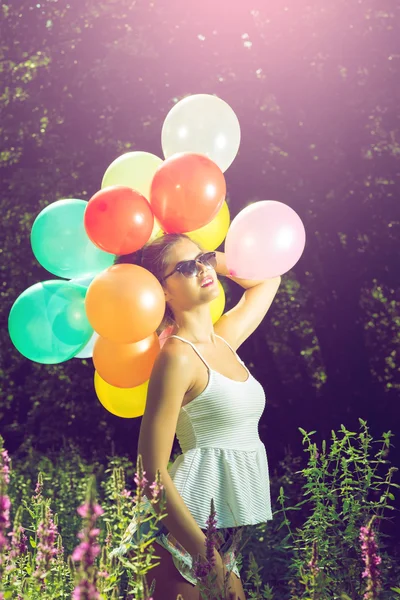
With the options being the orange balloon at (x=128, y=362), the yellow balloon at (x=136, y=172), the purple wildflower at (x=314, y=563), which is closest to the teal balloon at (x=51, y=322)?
the orange balloon at (x=128, y=362)

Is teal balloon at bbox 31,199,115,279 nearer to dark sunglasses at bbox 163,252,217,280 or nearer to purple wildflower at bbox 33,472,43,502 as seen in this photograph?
dark sunglasses at bbox 163,252,217,280

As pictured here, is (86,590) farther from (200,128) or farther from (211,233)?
(200,128)

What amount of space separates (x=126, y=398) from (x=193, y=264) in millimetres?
577

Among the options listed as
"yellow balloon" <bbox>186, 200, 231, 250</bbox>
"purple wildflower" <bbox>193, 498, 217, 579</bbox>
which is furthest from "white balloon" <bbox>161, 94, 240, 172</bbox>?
"purple wildflower" <bbox>193, 498, 217, 579</bbox>

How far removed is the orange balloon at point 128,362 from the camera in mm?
2836

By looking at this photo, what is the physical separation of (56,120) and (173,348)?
4818 millimetres

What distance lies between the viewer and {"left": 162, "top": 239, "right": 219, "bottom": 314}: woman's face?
283 cm

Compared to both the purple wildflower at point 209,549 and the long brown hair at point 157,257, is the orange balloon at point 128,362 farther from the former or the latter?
the purple wildflower at point 209,549

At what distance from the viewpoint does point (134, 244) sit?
112 inches

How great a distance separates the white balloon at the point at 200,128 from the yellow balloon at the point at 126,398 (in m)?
0.97

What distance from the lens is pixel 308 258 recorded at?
647 centimetres

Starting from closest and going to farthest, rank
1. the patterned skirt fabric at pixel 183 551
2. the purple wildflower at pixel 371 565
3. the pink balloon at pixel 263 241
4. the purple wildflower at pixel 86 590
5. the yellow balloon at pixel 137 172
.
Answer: the purple wildflower at pixel 86 590 → the purple wildflower at pixel 371 565 → the patterned skirt fabric at pixel 183 551 → the pink balloon at pixel 263 241 → the yellow balloon at pixel 137 172

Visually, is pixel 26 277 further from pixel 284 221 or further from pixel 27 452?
pixel 284 221

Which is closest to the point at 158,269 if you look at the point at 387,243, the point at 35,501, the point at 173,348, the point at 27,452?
the point at 173,348
